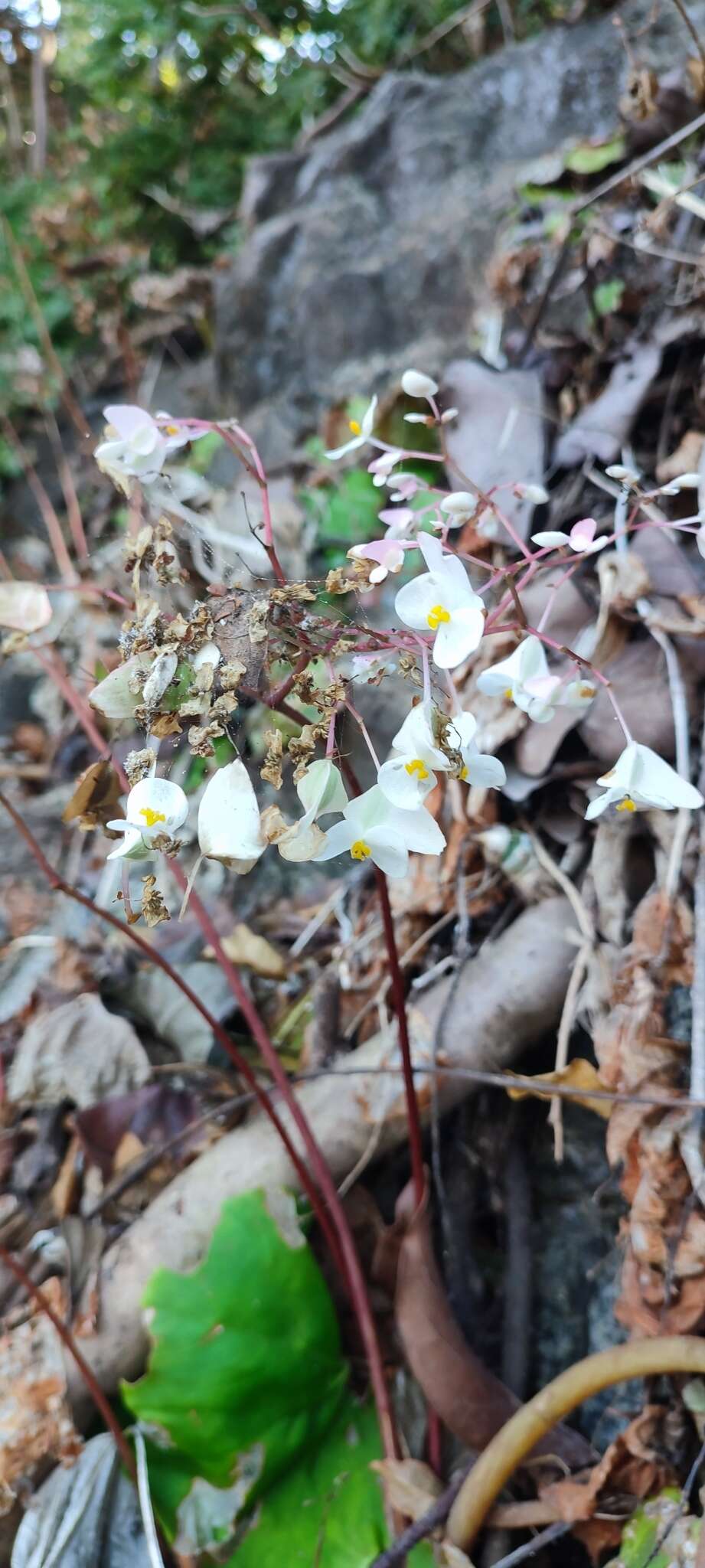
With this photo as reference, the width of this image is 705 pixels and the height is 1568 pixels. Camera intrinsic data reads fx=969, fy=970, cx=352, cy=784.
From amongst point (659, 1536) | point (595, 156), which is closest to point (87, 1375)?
point (659, 1536)

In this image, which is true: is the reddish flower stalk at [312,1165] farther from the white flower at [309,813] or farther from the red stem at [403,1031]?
the white flower at [309,813]

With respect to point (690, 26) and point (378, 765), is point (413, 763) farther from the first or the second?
point (690, 26)

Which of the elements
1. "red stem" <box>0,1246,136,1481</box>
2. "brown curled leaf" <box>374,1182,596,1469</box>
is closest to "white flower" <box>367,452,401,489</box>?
"brown curled leaf" <box>374,1182,596,1469</box>

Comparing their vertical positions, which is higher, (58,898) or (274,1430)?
(58,898)

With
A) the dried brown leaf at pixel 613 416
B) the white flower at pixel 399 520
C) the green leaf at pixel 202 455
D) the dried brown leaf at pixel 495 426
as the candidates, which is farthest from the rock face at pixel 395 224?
the white flower at pixel 399 520

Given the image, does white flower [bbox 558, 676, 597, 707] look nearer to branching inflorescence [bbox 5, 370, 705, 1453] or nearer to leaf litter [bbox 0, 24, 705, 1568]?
branching inflorescence [bbox 5, 370, 705, 1453]

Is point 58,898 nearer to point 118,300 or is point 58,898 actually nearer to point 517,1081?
point 517,1081

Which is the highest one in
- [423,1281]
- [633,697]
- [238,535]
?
[238,535]

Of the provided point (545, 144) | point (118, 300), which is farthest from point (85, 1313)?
point (118, 300)
